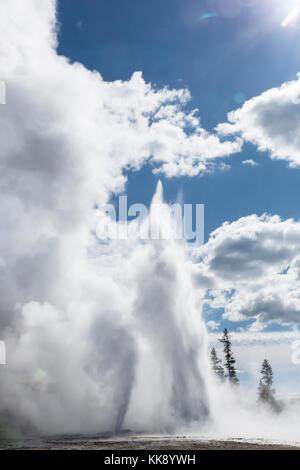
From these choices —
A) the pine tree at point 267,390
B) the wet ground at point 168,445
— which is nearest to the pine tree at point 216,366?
the pine tree at point 267,390

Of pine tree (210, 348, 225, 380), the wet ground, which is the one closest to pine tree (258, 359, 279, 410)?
pine tree (210, 348, 225, 380)

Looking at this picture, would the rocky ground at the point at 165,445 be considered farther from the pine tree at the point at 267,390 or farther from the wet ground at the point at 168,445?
the pine tree at the point at 267,390

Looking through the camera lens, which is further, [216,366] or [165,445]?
[216,366]

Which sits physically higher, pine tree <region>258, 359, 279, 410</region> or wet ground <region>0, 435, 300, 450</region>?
wet ground <region>0, 435, 300, 450</region>

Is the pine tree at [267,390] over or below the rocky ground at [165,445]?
below

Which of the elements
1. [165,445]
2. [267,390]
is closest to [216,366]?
[267,390]

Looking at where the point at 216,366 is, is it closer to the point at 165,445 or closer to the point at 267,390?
the point at 267,390

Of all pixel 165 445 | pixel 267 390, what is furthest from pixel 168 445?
pixel 267 390

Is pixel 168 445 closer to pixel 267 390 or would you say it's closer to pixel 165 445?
pixel 165 445

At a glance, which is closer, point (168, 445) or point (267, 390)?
point (168, 445)

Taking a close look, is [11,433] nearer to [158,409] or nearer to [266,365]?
[158,409]

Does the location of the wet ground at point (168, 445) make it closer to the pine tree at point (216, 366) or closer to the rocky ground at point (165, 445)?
the rocky ground at point (165, 445)

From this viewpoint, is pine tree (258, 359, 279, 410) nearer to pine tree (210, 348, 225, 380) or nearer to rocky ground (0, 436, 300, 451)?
pine tree (210, 348, 225, 380)

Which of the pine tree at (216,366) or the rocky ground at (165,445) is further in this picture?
the pine tree at (216,366)
